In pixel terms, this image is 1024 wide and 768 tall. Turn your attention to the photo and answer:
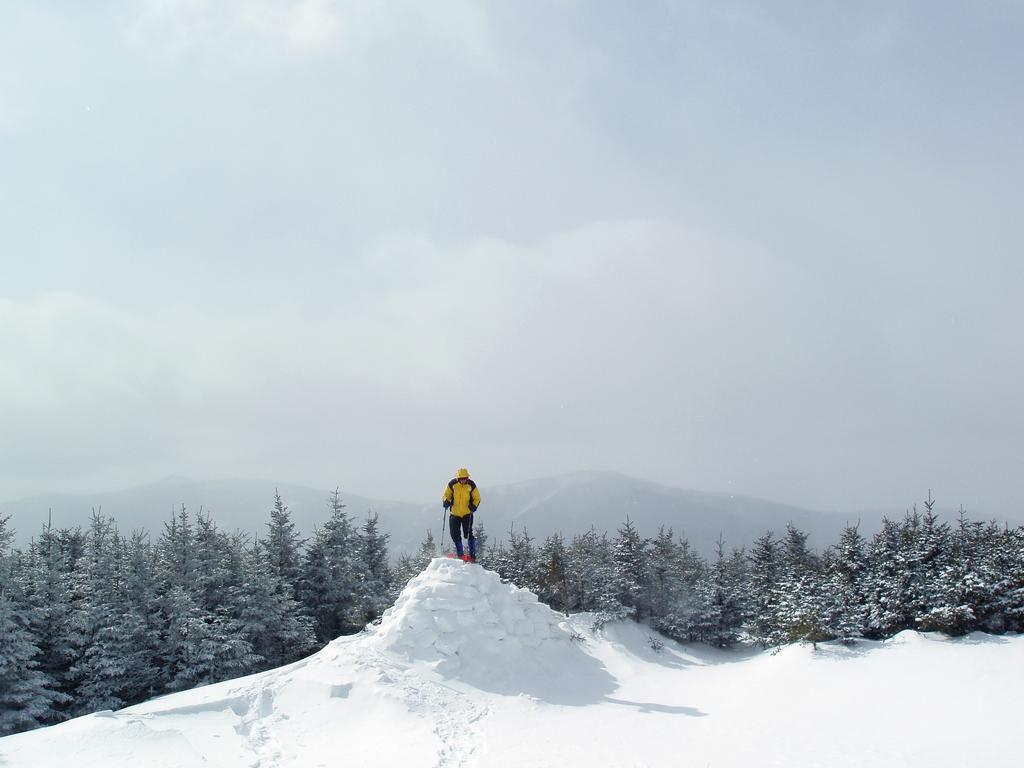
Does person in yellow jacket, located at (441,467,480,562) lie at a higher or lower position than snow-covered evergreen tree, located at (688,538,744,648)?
higher

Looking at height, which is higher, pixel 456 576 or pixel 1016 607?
pixel 456 576

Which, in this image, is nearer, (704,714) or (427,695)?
(427,695)

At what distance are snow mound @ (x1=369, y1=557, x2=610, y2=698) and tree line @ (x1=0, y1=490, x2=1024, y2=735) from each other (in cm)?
797

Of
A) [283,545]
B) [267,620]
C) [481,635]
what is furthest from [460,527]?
[283,545]

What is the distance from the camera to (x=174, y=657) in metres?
21.2

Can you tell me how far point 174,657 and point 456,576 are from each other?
11.3 m

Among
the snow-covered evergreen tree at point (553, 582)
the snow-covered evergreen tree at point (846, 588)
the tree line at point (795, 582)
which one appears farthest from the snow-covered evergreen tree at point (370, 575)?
the snow-covered evergreen tree at point (846, 588)

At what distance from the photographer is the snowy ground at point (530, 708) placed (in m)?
10.8

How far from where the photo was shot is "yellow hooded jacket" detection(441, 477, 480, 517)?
19.4 m

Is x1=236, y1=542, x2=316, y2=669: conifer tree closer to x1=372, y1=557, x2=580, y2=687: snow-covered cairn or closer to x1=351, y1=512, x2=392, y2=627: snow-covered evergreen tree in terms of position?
x1=351, y1=512, x2=392, y2=627: snow-covered evergreen tree

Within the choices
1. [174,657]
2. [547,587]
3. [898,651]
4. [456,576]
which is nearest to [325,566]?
[174,657]

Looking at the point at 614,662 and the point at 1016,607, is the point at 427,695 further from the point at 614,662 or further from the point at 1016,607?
the point at 1016,607

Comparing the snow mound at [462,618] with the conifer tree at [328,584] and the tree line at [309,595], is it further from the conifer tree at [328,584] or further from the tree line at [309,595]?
the conifer tree at [328,584]

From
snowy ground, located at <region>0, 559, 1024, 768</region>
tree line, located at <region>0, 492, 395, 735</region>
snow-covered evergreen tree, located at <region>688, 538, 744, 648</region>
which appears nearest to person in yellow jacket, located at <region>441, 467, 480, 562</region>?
snowy ground, located at <region>0, 559, 1024, 768</region>
